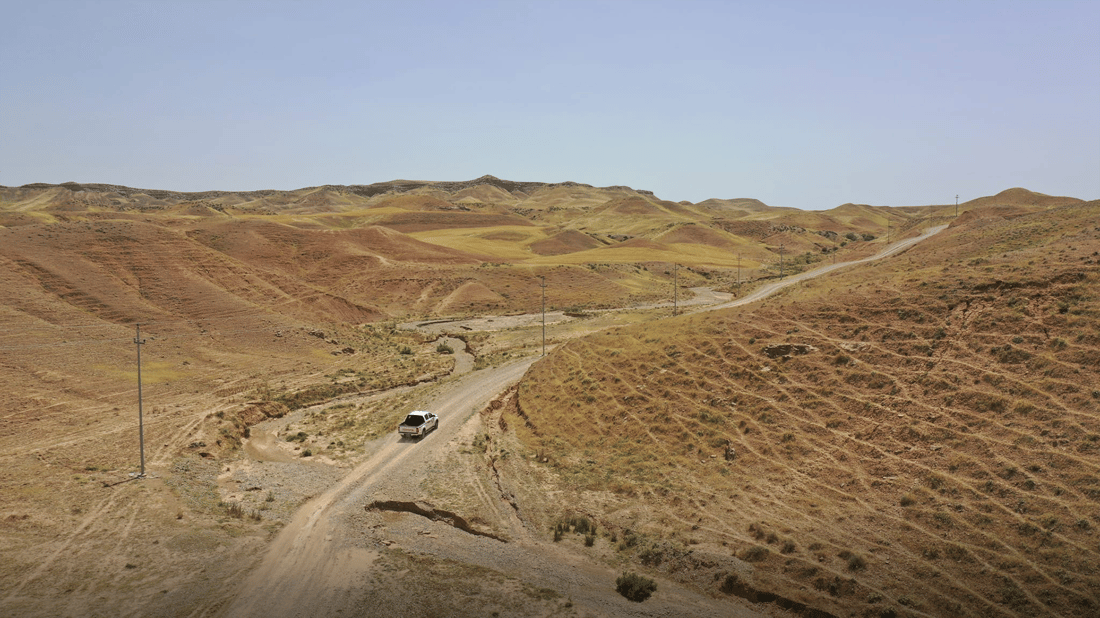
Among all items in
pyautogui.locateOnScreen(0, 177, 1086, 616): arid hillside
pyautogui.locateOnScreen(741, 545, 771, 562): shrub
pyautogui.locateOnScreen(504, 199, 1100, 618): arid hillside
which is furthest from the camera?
pyautogui.locateOnScreen(741, 545, 771, 562): shrub

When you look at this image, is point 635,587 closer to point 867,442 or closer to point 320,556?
point 320,556

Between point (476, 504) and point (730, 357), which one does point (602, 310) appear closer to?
point (730, 357)

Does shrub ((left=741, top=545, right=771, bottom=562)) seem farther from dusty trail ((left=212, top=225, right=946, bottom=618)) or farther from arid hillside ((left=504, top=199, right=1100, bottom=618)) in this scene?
dusty trail ((left=212, top=225, right=946, bottom=618))

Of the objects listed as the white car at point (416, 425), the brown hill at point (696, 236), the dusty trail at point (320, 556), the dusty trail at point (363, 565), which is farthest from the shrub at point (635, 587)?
the brown hill at point (696, 236)

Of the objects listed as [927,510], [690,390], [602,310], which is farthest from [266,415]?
[602,310]

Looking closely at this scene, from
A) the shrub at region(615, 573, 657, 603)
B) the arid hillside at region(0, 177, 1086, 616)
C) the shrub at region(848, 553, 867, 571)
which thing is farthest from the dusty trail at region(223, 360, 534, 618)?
the shrub at region(848, 553, 867, 571)

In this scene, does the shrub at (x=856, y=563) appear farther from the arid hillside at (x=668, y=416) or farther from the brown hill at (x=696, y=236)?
the brown hill at (x=696, y=236)

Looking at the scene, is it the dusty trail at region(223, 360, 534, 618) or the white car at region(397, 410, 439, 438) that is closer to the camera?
the dusty trail at region(223, 360, 534, 618)
